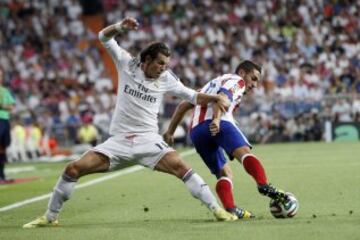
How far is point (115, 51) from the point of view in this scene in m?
9.95

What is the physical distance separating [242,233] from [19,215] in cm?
382

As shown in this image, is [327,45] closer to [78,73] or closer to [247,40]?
[247,40]

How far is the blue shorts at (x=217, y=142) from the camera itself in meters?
10.5

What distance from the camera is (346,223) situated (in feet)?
30.9

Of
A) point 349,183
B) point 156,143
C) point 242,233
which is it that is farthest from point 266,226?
point 349,183

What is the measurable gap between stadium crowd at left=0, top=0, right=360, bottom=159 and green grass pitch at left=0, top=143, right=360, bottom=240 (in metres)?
10.3

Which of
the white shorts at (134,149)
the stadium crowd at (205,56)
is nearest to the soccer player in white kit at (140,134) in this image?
the white shorts at (134,149)

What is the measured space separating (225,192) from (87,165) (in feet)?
5.27

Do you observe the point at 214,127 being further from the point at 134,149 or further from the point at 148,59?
the point at 148,59

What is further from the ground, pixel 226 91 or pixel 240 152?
pixel 226 91

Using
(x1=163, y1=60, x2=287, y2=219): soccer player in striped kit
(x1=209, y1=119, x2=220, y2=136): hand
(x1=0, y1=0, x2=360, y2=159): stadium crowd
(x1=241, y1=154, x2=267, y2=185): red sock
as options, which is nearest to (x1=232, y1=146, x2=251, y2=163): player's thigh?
(x1=163, y1=60, x2=287, y2=219): soccer player in striped kit

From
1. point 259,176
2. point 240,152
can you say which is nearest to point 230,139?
point 240,152

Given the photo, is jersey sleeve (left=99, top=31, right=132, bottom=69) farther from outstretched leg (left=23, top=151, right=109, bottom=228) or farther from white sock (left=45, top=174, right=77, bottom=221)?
white sock (left=45, top=174, right=77, bottom=221)

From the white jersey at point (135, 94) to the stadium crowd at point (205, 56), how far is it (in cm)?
1924
